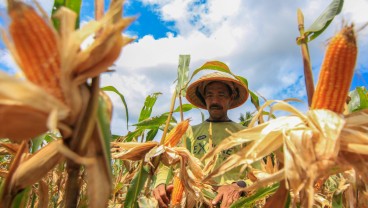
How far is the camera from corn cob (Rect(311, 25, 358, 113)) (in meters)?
1.28

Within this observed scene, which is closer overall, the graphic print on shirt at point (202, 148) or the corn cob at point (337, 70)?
the corn cob at point (337, 70)

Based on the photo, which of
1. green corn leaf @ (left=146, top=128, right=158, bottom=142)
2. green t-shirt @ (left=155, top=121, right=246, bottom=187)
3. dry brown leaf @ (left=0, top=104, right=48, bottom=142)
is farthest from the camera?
green t-shirt @ (left=155, top=121, right=246, bottom=187)

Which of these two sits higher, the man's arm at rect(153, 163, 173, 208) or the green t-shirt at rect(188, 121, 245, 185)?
the green t-shirt at rect(188, 121, 245, 185)

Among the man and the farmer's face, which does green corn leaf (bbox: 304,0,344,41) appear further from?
the farmer's face

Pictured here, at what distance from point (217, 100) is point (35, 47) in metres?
3.83

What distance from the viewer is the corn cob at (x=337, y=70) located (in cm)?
128

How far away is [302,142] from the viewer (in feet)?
4.10

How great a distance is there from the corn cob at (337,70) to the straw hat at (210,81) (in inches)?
120

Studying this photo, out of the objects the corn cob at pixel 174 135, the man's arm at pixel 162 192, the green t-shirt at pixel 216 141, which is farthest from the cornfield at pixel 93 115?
the green t-shirt at pixel 216 141

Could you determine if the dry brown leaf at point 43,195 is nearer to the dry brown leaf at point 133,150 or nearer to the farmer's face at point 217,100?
the dry brown leaf at point 133,150

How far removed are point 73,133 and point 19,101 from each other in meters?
0.16

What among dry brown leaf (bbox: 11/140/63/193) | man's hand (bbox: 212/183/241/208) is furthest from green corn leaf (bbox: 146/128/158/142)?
dry brown leaf (bbox: 11/140/63/193)

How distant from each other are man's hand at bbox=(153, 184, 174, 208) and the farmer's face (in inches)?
64.9

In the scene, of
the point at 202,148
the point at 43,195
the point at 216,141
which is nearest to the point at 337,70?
the point at 43,195
